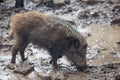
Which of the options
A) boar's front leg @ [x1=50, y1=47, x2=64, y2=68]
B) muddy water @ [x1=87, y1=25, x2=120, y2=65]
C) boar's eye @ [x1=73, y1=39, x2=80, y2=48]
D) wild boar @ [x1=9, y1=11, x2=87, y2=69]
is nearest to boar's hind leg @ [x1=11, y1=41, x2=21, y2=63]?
wild boar @ [x1=9, y1=11, x2=87, y2=69]

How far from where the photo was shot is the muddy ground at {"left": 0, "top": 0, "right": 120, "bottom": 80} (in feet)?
23.2

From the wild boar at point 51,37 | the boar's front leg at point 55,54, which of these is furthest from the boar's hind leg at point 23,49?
the boar's front leg at point 55,54

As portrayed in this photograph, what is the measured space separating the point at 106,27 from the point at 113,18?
80 centimetres

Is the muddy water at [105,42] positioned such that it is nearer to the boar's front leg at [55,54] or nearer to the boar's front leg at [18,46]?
the boar's front leg at [55,54]

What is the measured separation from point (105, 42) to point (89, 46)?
0.56 metres

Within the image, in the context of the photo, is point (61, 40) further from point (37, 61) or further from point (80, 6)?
point (80, 6)

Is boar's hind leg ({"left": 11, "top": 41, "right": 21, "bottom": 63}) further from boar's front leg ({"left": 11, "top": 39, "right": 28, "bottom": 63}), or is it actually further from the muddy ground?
the muddy ground

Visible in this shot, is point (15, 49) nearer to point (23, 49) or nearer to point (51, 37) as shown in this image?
point (23, 49)

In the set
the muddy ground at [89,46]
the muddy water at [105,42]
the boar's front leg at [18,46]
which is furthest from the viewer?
the muddy water at [105,42]

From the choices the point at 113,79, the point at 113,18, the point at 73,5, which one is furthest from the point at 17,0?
the point at 113,79

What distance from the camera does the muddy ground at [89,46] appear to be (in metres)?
7.08

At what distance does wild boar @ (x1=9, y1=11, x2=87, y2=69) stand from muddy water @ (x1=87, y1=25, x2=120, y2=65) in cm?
57

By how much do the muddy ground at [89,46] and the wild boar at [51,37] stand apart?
0.92 feet

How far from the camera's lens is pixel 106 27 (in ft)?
33.5
